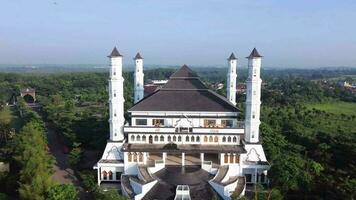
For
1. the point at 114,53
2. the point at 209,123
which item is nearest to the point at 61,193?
the point at 114,53

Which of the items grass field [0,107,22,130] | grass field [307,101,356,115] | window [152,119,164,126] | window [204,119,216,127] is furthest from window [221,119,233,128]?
grass field [307,101,356,115]

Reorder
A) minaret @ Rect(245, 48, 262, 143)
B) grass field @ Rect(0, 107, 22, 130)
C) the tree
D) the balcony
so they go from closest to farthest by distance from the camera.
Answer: the tree
the balcony
minaret @ Rect(245, 48, 262, 143)
grass field @ Rect(0, 107, 22, 130)

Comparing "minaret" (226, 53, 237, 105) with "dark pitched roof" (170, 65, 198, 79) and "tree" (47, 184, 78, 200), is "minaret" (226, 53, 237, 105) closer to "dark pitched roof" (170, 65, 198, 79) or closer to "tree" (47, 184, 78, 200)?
"dark pitched roof" (170, 65, 198, 79)

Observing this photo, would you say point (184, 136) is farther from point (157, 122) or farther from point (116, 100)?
point (116, 100)

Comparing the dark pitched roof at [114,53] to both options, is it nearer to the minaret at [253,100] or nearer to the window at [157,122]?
the window at [157,122]

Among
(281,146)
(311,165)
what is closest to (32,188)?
(311,165)

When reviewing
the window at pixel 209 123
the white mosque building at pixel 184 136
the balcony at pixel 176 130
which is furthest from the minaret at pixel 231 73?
the balcony at pixel 176 130
